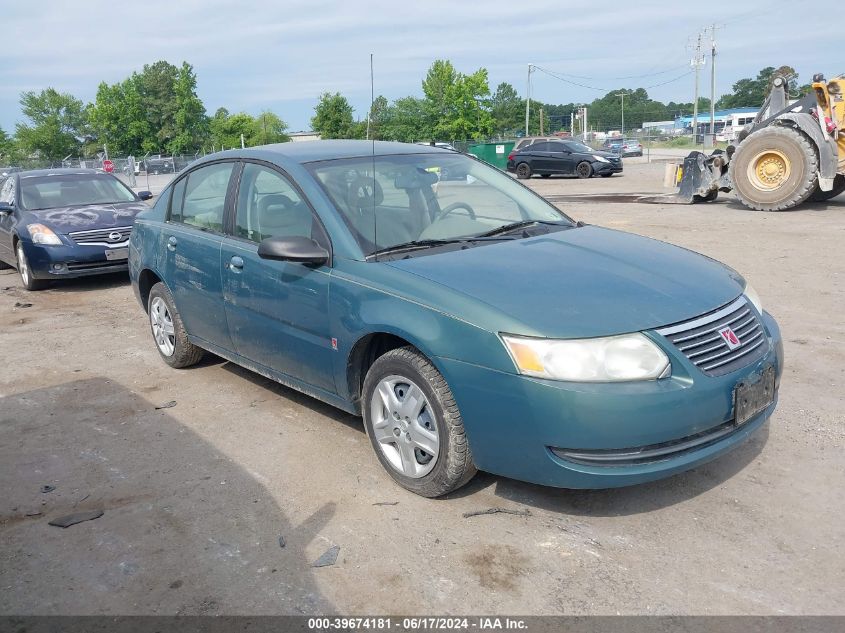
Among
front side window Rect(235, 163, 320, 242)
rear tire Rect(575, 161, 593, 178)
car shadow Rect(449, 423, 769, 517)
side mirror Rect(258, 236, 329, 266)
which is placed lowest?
car shadow Rect(449, 423, 769, 517)

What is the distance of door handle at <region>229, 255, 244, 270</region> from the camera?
15.2 ft

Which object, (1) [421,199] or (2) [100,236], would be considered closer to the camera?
(1) [421,199]

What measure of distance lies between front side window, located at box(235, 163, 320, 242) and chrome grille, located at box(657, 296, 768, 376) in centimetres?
197

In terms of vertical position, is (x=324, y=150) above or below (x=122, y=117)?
below

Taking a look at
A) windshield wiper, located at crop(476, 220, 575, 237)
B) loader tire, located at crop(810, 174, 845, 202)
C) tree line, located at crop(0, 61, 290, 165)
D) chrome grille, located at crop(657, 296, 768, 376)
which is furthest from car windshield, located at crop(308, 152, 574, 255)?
tree line, located at crop(0, 61, 290, 165)

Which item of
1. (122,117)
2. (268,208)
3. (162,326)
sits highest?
(122,117)

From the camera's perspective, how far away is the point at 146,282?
20.1 ft

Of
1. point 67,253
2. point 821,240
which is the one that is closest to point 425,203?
point 67,253

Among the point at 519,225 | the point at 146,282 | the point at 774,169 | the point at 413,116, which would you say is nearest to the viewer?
the point at 519,225

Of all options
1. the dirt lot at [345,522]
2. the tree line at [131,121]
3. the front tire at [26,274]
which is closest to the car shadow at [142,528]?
the dirt lot at [345,522]

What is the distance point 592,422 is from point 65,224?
829 centimetres

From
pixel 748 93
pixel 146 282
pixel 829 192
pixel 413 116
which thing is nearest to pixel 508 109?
pixel 748 93

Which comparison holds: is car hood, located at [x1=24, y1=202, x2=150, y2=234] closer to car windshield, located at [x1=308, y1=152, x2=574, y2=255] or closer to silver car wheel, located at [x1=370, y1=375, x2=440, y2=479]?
car windshield, located at [x1=308, y1=152, x2=574, y2=255]

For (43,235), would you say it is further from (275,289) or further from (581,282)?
(581,282)
